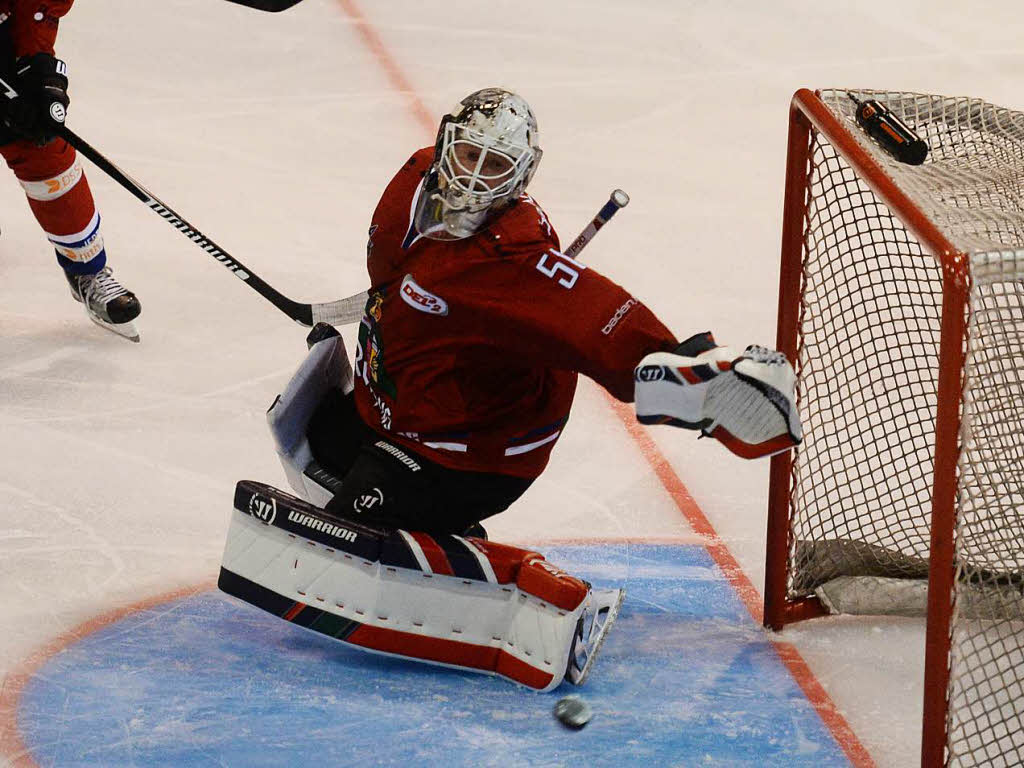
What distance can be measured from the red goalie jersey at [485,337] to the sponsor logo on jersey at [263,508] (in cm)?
22

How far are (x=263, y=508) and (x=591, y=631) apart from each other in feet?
1.77

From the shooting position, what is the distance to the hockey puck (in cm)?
214

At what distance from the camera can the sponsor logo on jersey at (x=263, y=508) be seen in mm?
2234

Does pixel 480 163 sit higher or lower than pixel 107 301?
higher

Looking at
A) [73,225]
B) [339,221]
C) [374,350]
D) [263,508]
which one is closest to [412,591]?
[263,508]

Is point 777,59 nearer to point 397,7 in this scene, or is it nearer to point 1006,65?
point 1006,65

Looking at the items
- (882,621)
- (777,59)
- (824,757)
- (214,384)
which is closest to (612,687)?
(824,757)

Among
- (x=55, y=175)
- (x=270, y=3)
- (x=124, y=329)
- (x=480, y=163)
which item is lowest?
(x=124, y=329)

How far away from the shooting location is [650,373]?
1909 millimetres

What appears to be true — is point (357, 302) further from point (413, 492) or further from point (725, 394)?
point (725, 394)

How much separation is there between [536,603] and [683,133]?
305 centimetres

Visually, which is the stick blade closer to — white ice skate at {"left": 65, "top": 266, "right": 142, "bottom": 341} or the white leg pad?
white ice skate at {"left": 65, "top": 266, "right": 142, "bottom": 341}

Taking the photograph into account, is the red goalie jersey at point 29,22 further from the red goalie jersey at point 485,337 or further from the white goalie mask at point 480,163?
the white goalie mask at point 480,163

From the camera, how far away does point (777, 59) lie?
5.70 metres
